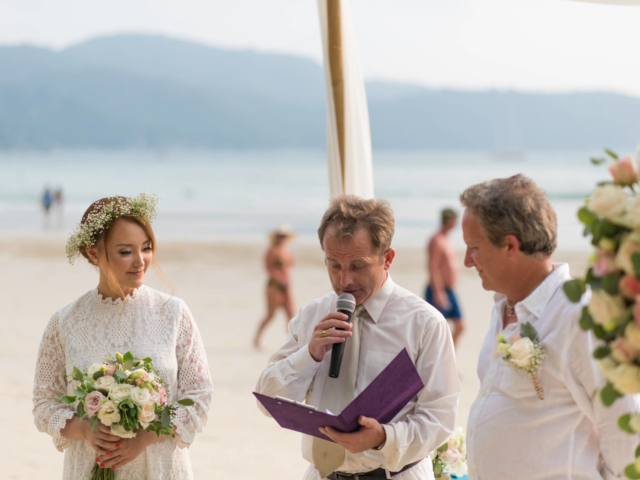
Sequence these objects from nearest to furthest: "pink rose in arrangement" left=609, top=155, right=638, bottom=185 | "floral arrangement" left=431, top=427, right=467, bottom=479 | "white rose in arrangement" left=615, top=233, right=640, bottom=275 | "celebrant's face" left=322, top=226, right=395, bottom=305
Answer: "white rose in arrangement" left=615, top=233, right=640, bottom=275
"pink rose in arrangement" left=609, top=155, right=638, bottom=185
"celebrant's face" left=322, top=226, right=395, bottom=305
"floral arrangement" left=431, top=427, right=467, bottom=479

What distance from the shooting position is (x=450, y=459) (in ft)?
11.0

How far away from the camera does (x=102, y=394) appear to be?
2.74 metres

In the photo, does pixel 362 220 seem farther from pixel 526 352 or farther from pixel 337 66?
pixel 337 66

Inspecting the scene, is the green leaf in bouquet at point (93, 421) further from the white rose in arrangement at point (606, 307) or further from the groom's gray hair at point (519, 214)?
the white rose in arrangement at point (606, 307)

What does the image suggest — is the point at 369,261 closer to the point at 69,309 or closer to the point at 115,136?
the point at 69,309

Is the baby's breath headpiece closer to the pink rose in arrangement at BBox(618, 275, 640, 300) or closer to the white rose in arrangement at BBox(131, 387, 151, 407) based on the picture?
the white rose in arrangement at BBox(131, 387, 151, 407)

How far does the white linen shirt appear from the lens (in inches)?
98.1

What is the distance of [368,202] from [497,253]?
61 centimetres

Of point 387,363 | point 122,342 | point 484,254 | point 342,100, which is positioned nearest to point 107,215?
point 122,342

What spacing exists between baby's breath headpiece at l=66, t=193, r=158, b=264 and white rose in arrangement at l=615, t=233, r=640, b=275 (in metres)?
2.21

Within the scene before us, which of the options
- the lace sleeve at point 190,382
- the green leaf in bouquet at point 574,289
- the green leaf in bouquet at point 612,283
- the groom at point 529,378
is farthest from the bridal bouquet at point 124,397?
the green leaf in bouquet at point 612,283

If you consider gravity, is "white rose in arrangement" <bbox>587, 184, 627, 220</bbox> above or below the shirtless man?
above

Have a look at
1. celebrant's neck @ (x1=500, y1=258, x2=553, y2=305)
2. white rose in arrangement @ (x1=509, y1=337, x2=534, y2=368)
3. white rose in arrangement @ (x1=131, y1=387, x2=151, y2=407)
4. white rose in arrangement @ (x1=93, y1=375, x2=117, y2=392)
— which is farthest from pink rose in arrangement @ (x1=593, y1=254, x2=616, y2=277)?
white rose in arrangement @ (x1=93, y1=375, x2=117, y2=392)

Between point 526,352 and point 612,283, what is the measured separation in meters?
0.67
